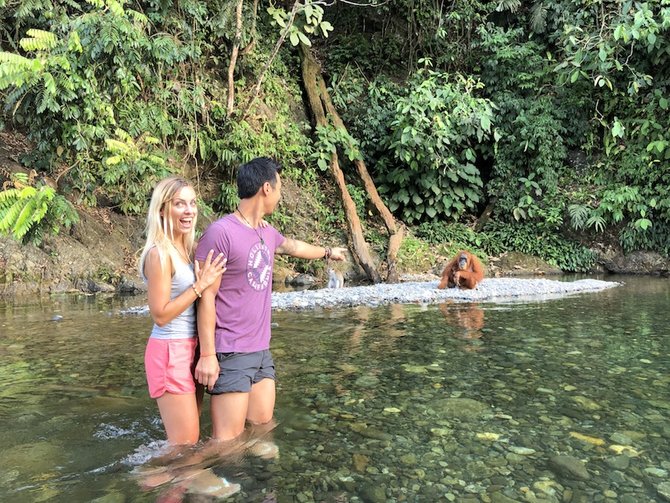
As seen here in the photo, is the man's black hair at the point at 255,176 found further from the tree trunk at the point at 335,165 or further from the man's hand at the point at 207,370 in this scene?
the tree trunk at the point at 335,165

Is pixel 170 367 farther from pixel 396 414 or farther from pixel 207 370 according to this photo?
pixel 396 414

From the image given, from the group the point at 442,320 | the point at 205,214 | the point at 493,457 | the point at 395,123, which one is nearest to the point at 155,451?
the point at 493,457

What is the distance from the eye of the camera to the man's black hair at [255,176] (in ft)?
10.7

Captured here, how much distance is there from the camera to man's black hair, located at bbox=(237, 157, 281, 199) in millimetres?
3275

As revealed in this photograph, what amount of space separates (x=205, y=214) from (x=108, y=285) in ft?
8.89

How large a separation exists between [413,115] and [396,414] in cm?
1251

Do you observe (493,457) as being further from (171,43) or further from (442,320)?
(171,43)

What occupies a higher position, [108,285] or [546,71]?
[546,71]

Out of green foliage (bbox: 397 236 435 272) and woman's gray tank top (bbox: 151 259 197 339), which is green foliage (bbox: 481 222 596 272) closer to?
green foliage (bbox: 397 236 435 272)

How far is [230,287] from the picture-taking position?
3.23 metres

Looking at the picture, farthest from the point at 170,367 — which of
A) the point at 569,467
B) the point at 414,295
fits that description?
the point at 414,295

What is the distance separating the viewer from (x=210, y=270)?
301 cm

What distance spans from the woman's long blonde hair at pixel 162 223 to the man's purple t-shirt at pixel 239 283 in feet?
0.57

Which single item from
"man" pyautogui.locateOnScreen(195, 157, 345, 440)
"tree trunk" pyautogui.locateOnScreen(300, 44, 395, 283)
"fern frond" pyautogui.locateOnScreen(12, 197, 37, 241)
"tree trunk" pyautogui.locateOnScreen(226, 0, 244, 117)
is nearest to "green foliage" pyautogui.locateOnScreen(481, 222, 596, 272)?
"tree trunk" pyautogui.locateOnScreen(300, 44, 395, 283)
